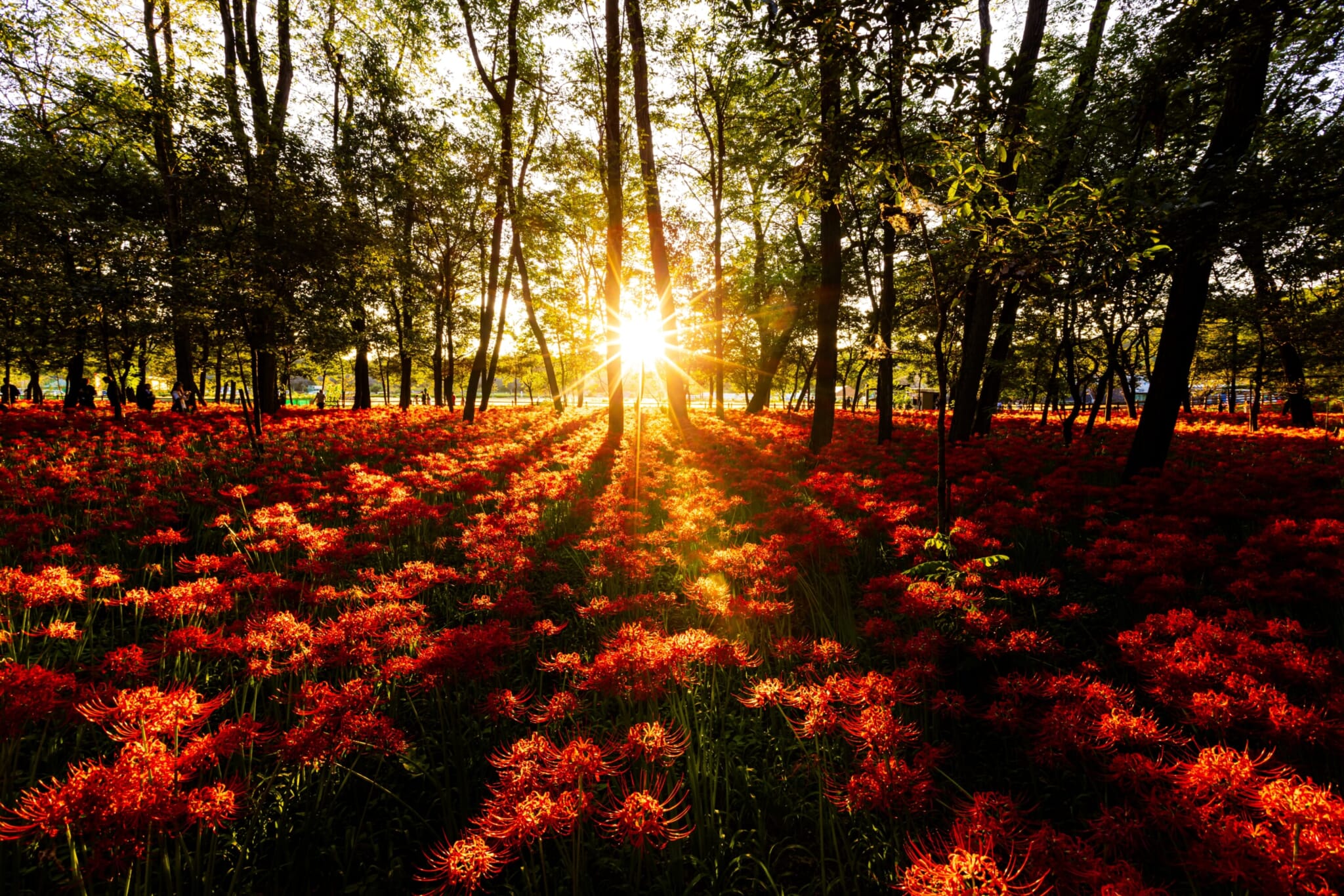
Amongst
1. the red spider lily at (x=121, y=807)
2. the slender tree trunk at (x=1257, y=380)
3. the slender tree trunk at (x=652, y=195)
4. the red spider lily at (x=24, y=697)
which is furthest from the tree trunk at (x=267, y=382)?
the slender tree trunk at (x=1257, y=380)

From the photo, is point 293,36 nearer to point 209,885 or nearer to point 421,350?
point 421,350

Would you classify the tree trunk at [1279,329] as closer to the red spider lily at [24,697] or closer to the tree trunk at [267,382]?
the red spider lily at [24,697]

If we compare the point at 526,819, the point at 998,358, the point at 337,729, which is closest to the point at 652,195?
the point at 998,358

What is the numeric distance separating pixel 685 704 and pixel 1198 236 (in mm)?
7167

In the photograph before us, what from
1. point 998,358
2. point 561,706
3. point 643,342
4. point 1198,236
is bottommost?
point 561,706

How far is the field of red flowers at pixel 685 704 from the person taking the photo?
1.53 metres

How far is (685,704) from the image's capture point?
2752 millimetres

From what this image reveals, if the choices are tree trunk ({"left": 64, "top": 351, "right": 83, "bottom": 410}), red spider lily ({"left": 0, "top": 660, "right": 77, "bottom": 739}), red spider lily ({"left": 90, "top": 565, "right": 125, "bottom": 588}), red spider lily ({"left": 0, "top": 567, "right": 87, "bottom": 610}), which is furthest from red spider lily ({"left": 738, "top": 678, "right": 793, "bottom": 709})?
tree trunk ({"left": 64, "top": 351, "right": 83, "bottom": 410})

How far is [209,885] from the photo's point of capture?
5.52 feet

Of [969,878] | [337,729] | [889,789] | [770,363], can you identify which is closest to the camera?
[969,878]

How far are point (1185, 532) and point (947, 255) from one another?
11.5 ft

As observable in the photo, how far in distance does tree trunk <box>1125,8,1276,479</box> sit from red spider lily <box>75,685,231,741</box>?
8.35m

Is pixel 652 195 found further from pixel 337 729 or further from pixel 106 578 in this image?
pixel 337 729

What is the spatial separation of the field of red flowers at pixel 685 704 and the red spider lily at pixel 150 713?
15mm
